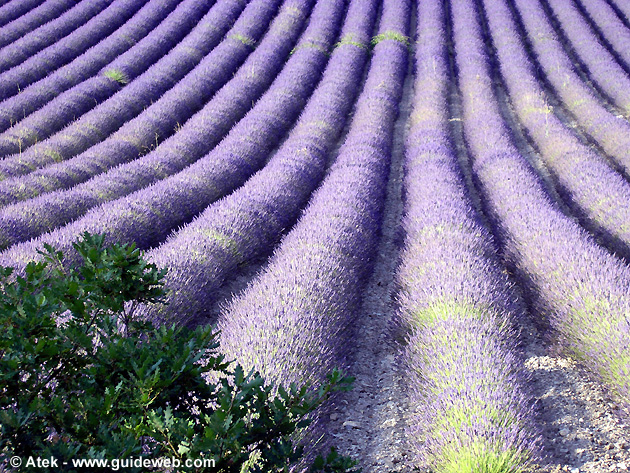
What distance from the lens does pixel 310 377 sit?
2.52 meters

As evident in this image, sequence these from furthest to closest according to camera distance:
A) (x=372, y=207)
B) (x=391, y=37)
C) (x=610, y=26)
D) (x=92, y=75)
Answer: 1. (x=610, y=26)
2. (x=391, y=37)
3. (x=92, y=75)
4. (x=372, y=207)

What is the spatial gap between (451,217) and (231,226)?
2054mm

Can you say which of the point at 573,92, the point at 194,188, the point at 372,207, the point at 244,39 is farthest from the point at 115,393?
the point at 244,39

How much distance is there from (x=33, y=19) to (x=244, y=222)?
11.4 metres

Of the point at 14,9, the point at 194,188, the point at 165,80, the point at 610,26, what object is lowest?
the point at 610,26

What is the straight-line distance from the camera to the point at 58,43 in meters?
10.9

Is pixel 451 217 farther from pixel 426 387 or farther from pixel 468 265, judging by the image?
pixel 426 387

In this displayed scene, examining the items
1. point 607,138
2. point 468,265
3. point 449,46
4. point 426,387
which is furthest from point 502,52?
point 426,387

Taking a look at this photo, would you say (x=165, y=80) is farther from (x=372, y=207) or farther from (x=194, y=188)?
(x=372, y=207)

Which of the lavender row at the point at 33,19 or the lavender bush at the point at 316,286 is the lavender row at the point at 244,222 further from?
the lavender row at the point at 33,19

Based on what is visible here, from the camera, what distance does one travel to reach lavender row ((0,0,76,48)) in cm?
1123

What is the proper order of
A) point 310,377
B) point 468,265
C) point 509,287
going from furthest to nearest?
1. point 509,287
2. point 468,265
3. point 310,377

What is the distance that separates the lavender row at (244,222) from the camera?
11.6 feet

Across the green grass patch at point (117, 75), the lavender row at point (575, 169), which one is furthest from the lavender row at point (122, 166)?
the lavender row at point (575, 169)
